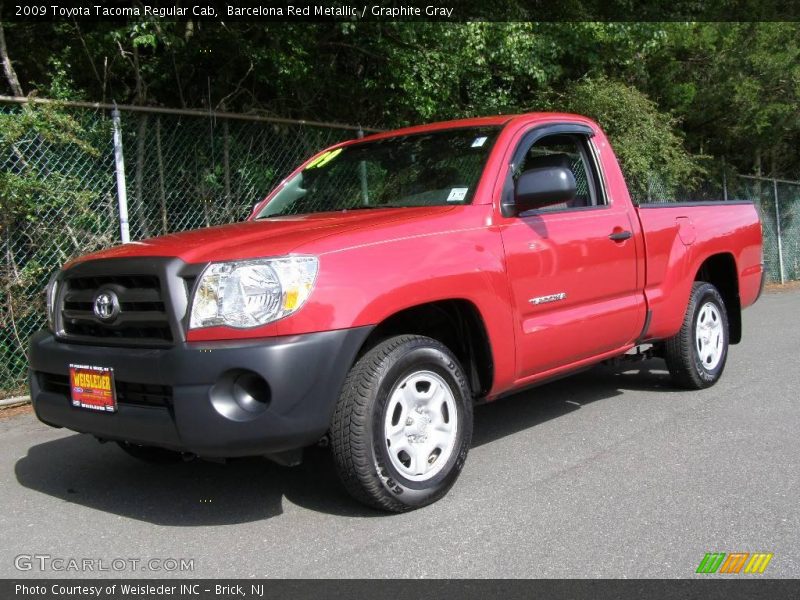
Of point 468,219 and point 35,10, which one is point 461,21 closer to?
point 35,10

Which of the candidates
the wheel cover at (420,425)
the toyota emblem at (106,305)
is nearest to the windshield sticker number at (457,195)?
the wheel cover at (420,425)

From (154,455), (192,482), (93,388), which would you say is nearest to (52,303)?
(93,388)

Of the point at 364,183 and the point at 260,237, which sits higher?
the point at 364,183

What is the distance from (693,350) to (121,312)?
4140 mm

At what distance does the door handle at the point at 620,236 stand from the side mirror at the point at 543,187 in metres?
0.81

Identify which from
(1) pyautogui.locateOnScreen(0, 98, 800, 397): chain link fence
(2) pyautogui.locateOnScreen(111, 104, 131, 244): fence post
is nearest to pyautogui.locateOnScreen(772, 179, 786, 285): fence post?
(1) pyautogui.locateOnScreen(0, 98, 800, 397): chain link fence

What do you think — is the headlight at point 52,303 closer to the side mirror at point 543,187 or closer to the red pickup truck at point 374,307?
the red pickup truck at point 374,307

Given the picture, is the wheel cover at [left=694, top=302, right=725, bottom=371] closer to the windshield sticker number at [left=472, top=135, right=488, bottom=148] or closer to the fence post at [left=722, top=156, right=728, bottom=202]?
the windshield sticker number at [left=472, top=135, right=488, bottom=148]

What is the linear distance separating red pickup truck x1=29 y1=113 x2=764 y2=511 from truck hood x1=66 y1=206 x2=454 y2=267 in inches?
0.6

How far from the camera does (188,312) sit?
11.2ft

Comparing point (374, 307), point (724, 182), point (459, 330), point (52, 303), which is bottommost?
point (459, 330)

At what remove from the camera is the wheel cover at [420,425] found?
12.3 feet

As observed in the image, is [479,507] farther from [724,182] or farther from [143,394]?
[724,182]

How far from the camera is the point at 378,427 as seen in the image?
3604 mm
